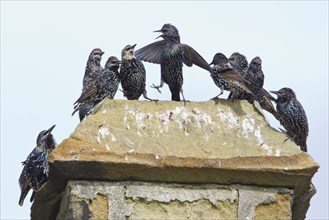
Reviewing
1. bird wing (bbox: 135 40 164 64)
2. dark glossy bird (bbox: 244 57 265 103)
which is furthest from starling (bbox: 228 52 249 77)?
bird wing (bbox: 135 40 164 64)

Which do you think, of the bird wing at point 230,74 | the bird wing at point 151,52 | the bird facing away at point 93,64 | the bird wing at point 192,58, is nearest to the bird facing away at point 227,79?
the bird wing at point 230,74

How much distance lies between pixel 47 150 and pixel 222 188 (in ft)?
9.18

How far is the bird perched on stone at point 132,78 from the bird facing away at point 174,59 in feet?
0.70

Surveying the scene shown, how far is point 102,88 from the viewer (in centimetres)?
638

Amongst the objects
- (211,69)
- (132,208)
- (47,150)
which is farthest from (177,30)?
(132,208)

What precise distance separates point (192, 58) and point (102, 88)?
2.79ft

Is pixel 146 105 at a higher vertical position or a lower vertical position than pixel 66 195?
higher

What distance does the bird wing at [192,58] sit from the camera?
6820mm

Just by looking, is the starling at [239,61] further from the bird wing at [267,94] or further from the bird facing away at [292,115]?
the bird facing away at [292,115]

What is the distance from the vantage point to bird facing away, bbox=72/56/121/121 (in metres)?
6.37

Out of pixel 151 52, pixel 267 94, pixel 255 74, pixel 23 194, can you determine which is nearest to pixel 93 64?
pixel 151 52

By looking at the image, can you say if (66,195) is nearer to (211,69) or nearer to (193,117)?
(193,117)

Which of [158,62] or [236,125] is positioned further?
[158,62]

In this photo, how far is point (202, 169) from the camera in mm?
4457
